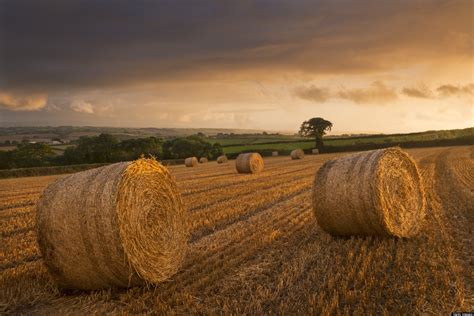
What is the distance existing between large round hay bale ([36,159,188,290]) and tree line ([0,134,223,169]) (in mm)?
37407

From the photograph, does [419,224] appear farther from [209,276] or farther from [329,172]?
[209,276]

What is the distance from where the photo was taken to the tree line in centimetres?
4750

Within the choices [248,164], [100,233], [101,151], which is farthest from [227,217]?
[101,151]

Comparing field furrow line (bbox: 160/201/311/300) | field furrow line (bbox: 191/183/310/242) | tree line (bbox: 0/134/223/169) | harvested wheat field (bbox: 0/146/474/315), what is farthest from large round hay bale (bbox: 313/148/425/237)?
tree line (bbox: 0/134/223/169)

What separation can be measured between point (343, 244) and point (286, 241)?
1.16 m

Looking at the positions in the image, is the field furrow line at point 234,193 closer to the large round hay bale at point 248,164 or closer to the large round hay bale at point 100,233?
the large round hay bale at point 100,233

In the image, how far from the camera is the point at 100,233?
6121 millimetres

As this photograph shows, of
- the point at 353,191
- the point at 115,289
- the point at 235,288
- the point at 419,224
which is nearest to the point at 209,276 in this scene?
the point at 235,288

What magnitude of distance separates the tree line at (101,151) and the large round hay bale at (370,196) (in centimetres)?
3577

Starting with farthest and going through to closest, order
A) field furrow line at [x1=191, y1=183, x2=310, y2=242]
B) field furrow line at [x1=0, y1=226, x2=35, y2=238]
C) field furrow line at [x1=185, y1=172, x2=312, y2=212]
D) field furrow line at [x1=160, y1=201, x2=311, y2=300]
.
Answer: field furrow line at [x1=185, y1=172, x2=312, y2=212] < field furrow line at [x1=0, y1=226, x2=35, y2=238] < field furrow line at [x1=191, y1=183, x2=310, y2=242] < field furrow line at [x1=160, y1=201, x2=311, y2=300]

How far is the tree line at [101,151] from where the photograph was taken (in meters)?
47.5

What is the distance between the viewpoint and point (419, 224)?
9.51m

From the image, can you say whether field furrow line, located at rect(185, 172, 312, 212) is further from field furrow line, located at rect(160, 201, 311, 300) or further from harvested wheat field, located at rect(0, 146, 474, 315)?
field furrow line, located at rect(160, 201, 311, 300)

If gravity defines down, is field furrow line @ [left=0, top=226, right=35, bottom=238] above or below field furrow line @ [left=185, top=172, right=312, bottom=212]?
below
